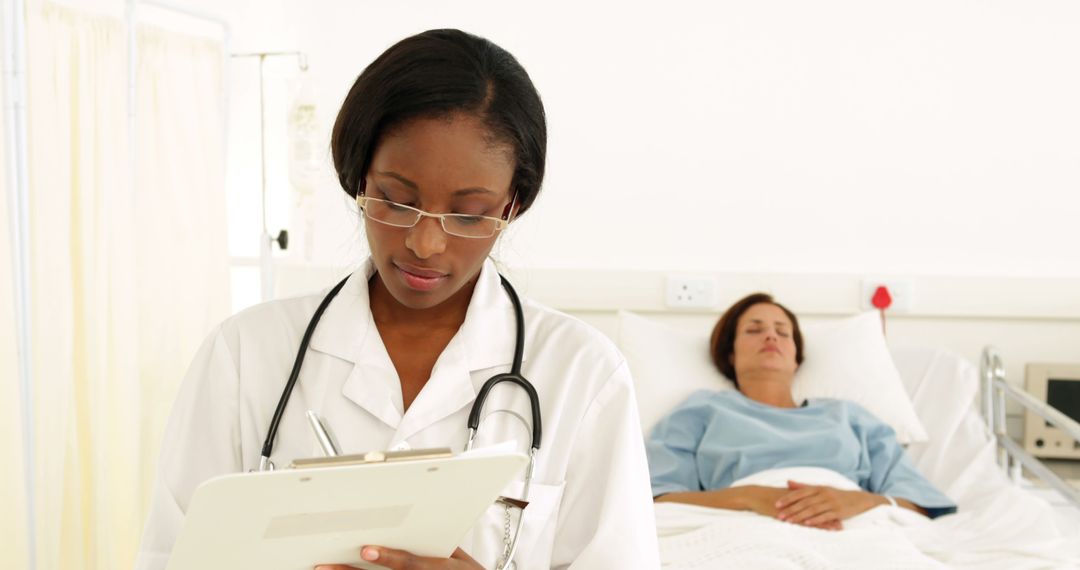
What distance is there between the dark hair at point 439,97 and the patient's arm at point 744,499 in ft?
4.54

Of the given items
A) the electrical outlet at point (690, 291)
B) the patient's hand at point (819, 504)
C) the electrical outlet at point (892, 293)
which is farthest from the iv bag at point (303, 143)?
the electrical outlet at point (892, 293)

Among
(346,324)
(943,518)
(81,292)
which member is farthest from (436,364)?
(943,518)

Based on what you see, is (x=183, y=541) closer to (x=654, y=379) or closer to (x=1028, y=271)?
(x=654, y=379)

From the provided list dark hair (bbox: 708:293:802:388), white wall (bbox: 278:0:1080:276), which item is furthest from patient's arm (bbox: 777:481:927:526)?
white wall (bbox: 278:0:1080:276)

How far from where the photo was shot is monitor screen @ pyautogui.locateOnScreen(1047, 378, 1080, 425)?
2.96 meters

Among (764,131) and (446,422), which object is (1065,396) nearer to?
(764,131)

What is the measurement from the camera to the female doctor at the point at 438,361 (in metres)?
1.13

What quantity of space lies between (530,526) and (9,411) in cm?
119

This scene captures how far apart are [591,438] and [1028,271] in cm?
232

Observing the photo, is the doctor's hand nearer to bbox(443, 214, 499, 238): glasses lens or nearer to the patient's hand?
bbox(443, 214, 499, 238): glasses lens

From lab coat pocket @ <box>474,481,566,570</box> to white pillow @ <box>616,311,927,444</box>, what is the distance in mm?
1658

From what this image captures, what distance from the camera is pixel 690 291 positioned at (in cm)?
312

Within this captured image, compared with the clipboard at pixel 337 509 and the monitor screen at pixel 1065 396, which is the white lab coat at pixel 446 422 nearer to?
the clipboard at pixel 337 509

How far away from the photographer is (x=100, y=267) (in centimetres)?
225
